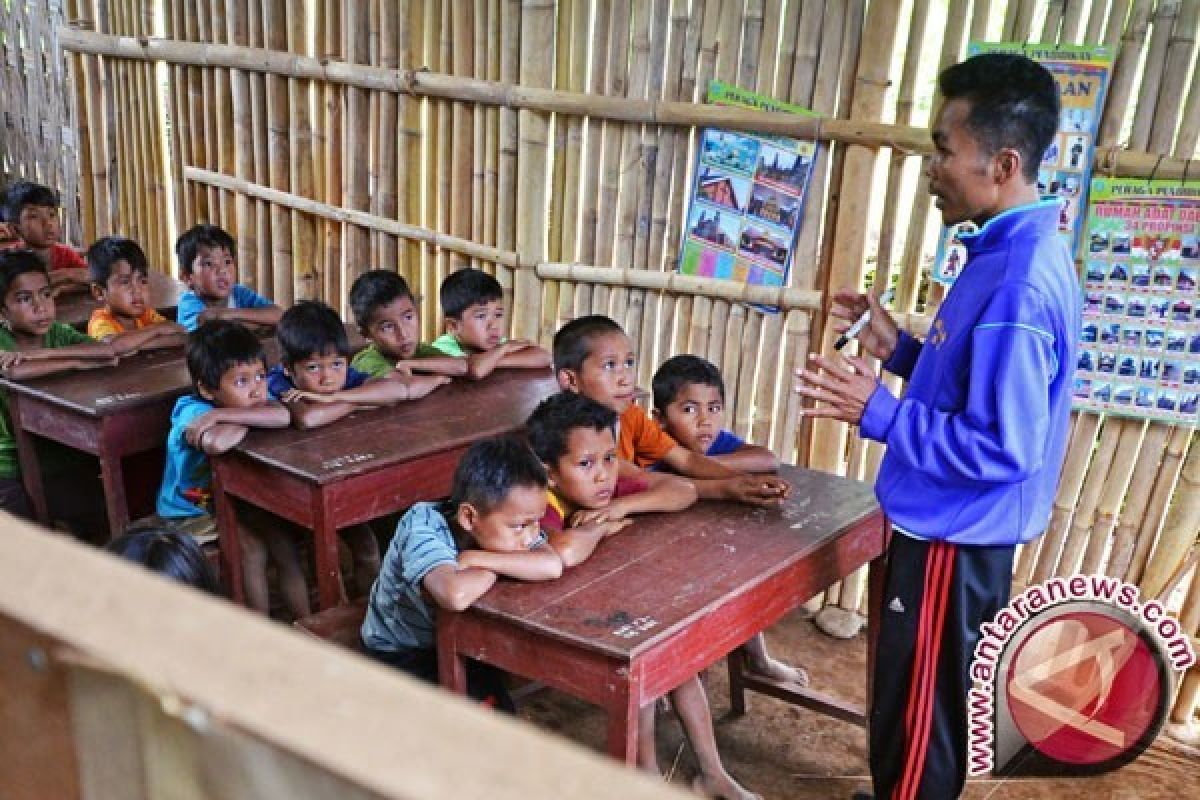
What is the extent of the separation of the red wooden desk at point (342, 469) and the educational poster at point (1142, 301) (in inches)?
77.6

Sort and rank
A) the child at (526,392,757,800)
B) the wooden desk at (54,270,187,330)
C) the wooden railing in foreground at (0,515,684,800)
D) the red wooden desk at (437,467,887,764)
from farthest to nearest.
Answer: the wooden desk at (54,270,187,330), the child at (526,392,757,800), the red wooden desk at (437,467,887,764), the wooden railing in foreground at (0,515,684,800)

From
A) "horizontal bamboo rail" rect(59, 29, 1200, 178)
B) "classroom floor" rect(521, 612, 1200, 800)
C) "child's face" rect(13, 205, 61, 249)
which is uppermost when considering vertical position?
"horizontal bamboo rail" rect(59, 29, 1200, 178)

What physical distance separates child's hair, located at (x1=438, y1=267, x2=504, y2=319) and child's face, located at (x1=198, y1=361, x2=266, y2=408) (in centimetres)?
94

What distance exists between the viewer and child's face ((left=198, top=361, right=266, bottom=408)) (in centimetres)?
350

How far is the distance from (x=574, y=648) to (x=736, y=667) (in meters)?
1.59

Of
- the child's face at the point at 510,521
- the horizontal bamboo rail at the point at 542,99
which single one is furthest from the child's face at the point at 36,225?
the child's face at the point at 510,521

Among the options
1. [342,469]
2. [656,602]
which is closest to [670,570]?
[656,602]

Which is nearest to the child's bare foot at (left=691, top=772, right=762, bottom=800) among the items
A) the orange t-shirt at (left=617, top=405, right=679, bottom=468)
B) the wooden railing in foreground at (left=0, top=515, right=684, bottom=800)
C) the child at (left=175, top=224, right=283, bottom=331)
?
the orange t-shirt at (left=617, top=405, right=679, bottom=468)

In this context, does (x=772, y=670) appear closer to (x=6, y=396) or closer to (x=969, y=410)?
(x=969, y=410)

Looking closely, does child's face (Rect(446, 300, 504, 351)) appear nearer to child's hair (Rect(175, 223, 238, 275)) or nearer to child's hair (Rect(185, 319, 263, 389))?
child's hair (Rect(185, 319, 263, 389))

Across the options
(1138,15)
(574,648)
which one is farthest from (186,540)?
(1138,15)

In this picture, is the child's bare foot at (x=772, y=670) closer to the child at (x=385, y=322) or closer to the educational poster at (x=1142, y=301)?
the educational poster at (x=1142, y=301)

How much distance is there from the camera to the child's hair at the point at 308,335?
3.76 meters

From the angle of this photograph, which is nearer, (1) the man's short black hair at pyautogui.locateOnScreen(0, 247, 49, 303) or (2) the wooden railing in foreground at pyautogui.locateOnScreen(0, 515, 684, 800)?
(2) the wooden railing in foreground at pyautogui.locateOnScreen(0, 515, 684, 800)
